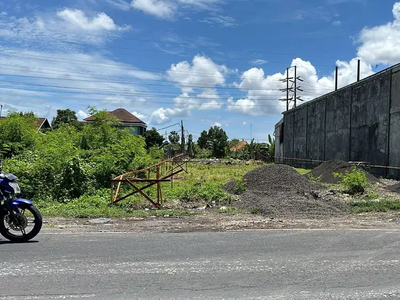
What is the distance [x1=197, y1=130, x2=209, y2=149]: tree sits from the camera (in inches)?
2713

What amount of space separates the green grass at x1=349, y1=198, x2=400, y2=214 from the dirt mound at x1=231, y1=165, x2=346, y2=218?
370 millimetres

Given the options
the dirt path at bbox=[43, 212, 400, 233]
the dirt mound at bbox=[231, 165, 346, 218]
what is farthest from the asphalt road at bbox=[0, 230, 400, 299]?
the dirt mound at bbox=[231, 165, 346, 218]

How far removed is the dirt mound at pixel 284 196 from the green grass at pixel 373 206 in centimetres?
37

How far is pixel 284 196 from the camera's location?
1328 cm

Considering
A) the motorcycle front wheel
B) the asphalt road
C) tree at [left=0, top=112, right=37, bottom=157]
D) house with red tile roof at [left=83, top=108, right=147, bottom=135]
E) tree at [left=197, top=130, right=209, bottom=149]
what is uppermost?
house with red tile roof at [left=83, top=108, right=147, bottom=135]

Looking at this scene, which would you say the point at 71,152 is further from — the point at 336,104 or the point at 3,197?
the point at 336,104

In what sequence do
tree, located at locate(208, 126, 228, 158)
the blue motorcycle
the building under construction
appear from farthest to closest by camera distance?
tree, located at locate(208, 126, 228, 158)
the building under construction
the blue motorcycle

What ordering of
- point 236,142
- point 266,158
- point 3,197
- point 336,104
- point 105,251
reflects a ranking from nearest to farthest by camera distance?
point 105,251, point 3,197, point 336,104, point 266,158, point 236,142

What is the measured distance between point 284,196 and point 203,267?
28.4 ft

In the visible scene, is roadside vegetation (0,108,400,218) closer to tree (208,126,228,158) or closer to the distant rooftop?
the distant rooftop

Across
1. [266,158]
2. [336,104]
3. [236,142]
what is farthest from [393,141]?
[236,142]

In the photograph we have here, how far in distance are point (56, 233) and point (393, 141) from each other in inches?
760

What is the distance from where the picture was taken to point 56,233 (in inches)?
302

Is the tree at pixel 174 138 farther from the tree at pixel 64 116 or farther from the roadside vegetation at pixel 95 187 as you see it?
the roadside vegetation at pixel 95 187
